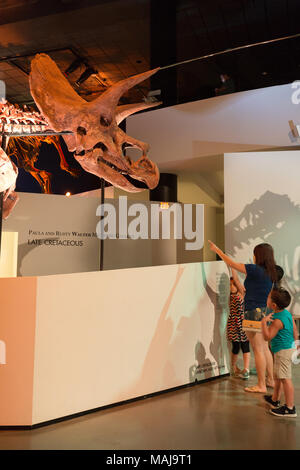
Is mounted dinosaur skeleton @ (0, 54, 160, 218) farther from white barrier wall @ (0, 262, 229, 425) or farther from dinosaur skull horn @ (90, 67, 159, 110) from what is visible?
white barrier wall @ (0, 262, 229, 425)

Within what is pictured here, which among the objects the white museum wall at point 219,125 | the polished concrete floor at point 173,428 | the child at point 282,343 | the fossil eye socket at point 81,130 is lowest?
the polished concrete floor at point 173,428

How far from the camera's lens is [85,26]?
645 centimetres

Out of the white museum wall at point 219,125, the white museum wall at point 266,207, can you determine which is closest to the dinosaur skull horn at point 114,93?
the white museum wall at point 266,207

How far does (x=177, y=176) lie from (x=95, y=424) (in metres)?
6.28

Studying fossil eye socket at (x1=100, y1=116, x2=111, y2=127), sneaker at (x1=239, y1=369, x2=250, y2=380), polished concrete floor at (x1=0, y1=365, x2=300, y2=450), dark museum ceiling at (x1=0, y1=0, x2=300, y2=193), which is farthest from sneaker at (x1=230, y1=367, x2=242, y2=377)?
dark museum ceiling at (x1=0, y1=0, x2=300, y2=193)

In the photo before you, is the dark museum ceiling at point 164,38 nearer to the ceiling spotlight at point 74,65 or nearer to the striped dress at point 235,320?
the ceiling spotlight at point 74,65

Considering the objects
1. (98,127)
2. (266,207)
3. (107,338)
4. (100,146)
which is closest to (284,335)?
(107,338)

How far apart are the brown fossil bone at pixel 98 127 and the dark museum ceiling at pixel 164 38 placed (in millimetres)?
3510

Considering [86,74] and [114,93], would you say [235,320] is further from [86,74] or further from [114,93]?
[86,74]

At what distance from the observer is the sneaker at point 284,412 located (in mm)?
3156

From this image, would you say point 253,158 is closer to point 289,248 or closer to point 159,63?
point 289,248

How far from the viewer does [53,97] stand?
10.8 feet

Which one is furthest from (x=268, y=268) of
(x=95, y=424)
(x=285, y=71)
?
(x=285, y=71)

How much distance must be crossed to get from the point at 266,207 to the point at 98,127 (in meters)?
3.54
